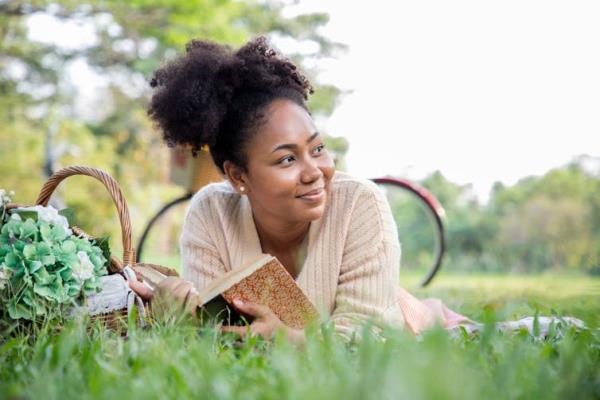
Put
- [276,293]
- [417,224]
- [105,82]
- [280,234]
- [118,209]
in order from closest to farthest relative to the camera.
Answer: [276,293], [118,209], [280,234], [417,224], [105,82]

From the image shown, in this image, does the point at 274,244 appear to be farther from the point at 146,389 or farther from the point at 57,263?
the point at 146,389

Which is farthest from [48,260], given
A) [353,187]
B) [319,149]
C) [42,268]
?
[353,187]

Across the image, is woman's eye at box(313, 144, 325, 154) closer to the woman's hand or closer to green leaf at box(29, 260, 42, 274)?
the woman's hand

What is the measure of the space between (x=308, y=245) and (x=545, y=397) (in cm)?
161

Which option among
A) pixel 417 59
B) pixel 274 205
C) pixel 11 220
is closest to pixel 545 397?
pixel 274 205

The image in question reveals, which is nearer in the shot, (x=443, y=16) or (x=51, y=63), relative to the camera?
(x=443, y=16)

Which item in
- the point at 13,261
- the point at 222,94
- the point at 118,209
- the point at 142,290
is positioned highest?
the point at 222,94

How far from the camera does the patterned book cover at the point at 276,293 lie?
7.34 ft

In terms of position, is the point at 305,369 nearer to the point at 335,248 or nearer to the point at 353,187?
the point at 335,248

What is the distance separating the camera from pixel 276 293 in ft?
7.53

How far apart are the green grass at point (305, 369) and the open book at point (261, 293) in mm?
235

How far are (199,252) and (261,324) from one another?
0.75 metres

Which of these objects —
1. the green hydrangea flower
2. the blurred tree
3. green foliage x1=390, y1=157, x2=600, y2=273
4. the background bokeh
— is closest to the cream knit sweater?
the green hydrangea flower

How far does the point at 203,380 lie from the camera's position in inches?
55.3
